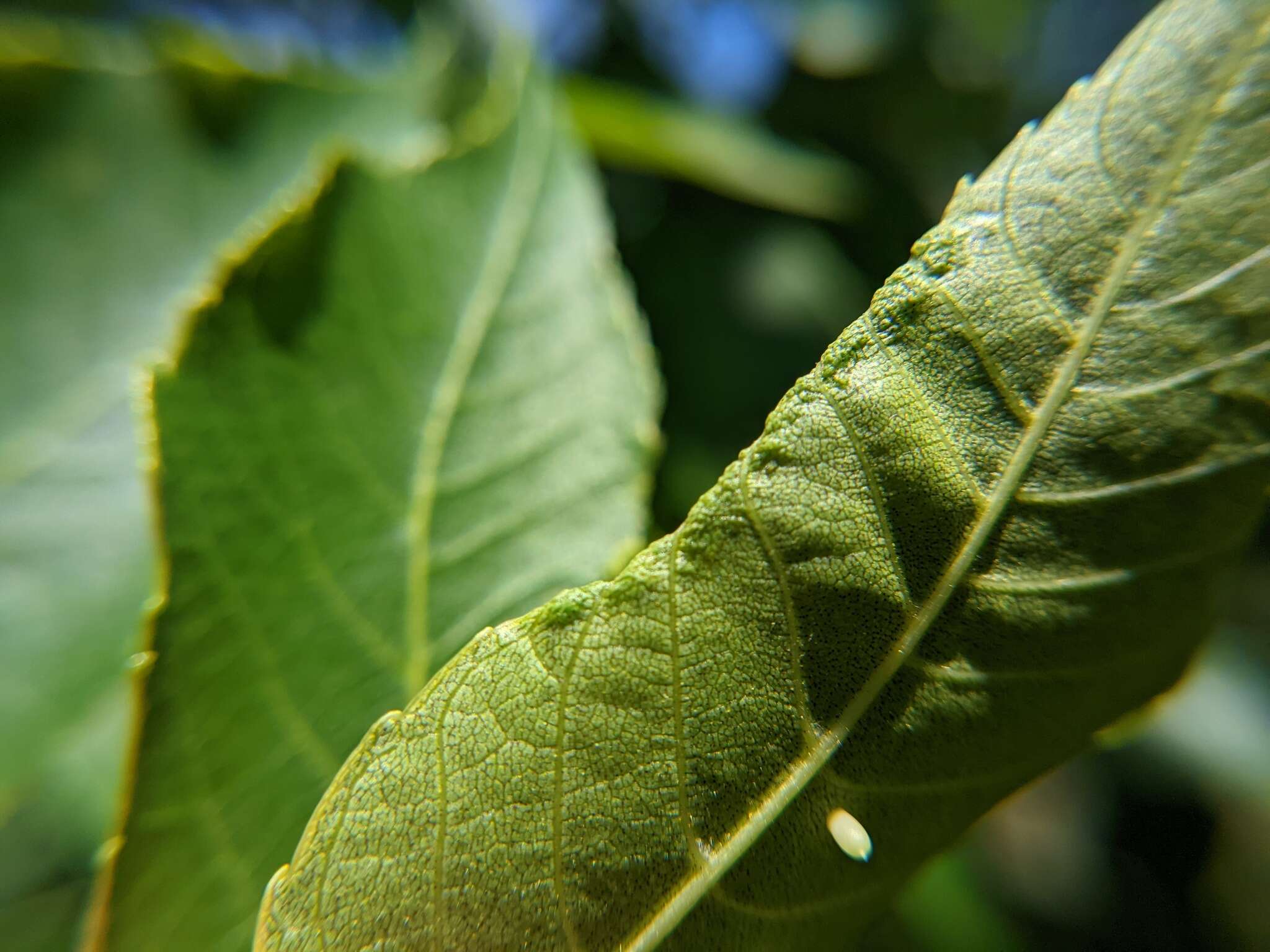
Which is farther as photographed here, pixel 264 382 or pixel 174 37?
pixel 174 37

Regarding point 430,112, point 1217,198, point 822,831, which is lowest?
point 822,831

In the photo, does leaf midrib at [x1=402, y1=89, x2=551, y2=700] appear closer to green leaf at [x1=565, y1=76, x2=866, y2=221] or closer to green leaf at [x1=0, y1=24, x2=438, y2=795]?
green leaf at [x1=0, y1=24, x2=438, y2=795]

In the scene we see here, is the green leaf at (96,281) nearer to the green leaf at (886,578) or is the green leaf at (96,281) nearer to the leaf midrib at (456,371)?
the leaf midrib at (456,371)

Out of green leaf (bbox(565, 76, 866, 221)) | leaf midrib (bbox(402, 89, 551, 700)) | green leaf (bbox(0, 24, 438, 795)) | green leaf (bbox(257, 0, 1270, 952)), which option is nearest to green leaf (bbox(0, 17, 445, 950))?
green leaf (bbox(0, 24, 438, 795))

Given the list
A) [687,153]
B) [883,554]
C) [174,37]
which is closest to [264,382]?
[883,554]

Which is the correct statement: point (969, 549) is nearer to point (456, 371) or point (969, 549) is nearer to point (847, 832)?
point (847, 832)

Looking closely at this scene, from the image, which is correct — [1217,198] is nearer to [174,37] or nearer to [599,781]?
[599,781]
